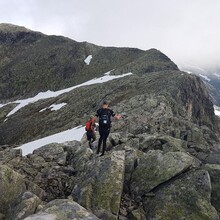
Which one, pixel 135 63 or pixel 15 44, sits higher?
pixel 15 44

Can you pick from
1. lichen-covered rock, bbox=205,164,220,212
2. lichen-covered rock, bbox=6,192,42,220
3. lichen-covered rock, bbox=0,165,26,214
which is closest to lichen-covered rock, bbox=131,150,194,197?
lichen-covered rock, bbox=205,164,220,212

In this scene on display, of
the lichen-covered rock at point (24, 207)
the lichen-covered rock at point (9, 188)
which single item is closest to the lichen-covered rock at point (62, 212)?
the lichen-covered rock at point (24, 207)

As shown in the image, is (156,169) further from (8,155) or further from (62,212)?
(8,155)

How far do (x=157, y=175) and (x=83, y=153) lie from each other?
638cm

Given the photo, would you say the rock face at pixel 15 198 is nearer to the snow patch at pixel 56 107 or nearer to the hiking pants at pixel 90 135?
the hiking pants at pixel 90 135

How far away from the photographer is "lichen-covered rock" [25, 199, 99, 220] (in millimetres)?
13453

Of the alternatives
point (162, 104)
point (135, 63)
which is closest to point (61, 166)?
point (162, 104)

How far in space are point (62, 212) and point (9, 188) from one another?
143 inches

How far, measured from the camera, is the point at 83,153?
2308 cm

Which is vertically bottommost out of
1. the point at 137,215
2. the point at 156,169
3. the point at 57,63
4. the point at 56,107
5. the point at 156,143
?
the point at 56,107

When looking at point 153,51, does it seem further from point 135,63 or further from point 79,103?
point 79,103

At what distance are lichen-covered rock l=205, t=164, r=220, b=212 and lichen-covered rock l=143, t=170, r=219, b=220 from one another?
2.38 feet

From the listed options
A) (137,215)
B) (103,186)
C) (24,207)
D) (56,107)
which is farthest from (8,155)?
(56,107)

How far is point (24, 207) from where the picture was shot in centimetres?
1466
